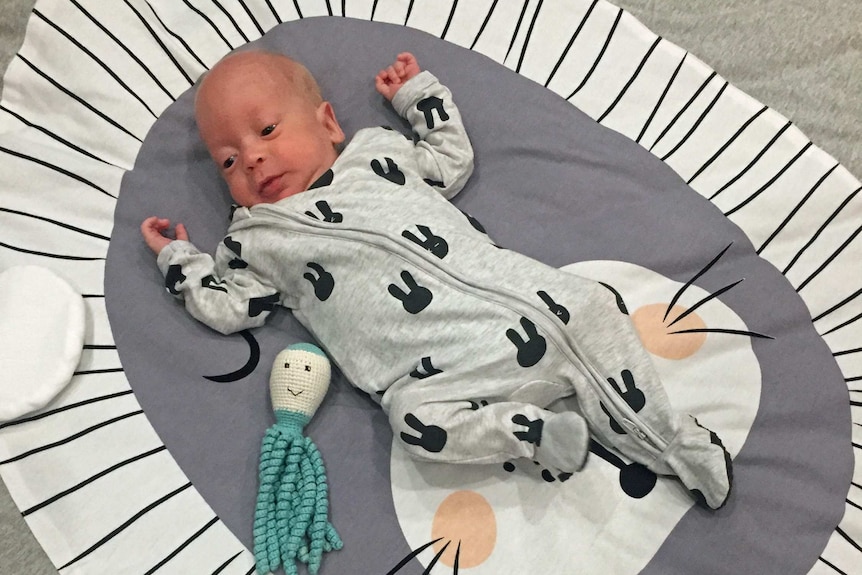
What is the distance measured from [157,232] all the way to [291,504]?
0.53 meters

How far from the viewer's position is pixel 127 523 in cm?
111

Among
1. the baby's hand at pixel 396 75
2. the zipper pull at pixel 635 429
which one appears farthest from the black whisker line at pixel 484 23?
the zipper pull at pixel 635 429

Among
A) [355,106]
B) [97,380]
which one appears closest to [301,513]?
[97,380]

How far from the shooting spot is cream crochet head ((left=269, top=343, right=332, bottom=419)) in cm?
116

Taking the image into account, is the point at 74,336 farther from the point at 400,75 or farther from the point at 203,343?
the point at 400,75

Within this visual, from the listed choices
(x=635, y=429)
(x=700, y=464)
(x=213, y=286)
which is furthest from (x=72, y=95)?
(x=700, y=464)

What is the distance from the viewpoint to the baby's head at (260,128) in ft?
4.07

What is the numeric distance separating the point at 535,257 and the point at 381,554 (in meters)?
0.56

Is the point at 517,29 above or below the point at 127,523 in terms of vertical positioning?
above

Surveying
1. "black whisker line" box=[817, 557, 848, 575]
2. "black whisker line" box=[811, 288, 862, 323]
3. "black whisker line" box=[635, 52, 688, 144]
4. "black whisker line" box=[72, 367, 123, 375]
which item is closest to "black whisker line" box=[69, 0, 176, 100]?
"black whisker line" box=[72, 367, 123, 375]

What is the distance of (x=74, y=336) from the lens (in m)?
1.17

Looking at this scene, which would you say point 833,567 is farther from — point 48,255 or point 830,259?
→ point 48,255

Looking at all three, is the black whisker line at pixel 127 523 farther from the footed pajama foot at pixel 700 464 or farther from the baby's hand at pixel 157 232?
the footed pajama foot at pixel 700 464

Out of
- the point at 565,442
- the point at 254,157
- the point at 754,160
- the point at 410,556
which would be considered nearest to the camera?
the point at 565,442
